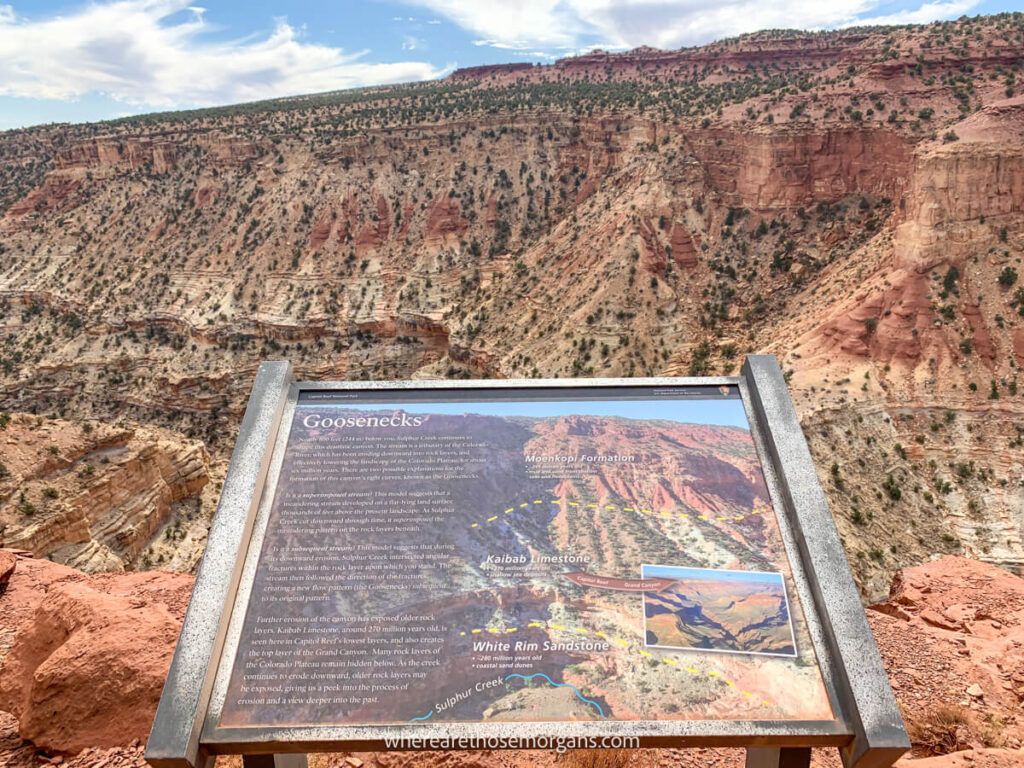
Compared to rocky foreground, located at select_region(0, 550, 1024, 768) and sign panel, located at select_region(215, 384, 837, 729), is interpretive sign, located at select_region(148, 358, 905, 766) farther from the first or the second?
rocky foreground, located at select_region(0, 550, 1024, 768)

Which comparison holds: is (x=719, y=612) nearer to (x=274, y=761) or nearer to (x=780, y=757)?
(x=780, y=757)

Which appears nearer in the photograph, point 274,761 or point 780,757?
point 780,757

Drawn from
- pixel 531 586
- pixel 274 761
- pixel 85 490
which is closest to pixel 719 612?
pixel 531 586

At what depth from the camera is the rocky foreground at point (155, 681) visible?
7117 millimetres

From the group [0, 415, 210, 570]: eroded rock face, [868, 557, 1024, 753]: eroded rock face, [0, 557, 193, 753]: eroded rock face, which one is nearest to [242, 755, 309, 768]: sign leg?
[0, 557, 193, 753]: eroded rock face

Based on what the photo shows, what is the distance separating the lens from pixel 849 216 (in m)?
31.4

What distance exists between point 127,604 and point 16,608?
3.37m

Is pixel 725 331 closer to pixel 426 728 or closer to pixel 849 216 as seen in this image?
pixel 849 216

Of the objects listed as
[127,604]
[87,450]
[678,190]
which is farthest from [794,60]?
[127,604]

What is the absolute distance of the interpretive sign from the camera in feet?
15.1

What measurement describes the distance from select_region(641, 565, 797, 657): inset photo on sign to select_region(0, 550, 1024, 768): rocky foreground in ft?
9.30

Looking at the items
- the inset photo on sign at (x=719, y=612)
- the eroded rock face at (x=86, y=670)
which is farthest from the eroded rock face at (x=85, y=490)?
the inset photo on sign at (x=719, y=612)

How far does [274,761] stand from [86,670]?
313 centimetres

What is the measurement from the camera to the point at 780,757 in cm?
539
